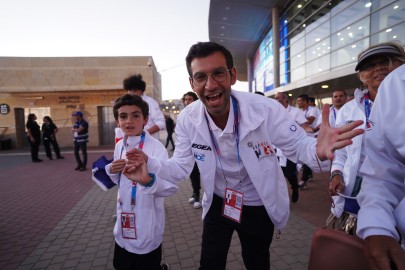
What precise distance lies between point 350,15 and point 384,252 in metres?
15.2

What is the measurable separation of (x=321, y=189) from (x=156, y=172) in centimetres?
513

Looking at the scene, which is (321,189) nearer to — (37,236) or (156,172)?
(156,172)

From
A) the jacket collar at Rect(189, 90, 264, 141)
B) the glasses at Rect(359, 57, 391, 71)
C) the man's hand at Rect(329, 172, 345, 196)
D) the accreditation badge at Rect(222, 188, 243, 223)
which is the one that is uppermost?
the glasses at Rect(359, 57, 391, 71)

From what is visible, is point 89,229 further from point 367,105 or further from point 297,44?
point 297,44

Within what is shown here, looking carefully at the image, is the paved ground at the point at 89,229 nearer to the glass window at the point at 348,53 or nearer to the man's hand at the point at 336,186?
the man's hand at the point at 336,186

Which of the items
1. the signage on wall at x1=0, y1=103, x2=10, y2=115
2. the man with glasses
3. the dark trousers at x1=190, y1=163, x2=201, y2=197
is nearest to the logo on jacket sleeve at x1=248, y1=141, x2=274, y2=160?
the man with glasses

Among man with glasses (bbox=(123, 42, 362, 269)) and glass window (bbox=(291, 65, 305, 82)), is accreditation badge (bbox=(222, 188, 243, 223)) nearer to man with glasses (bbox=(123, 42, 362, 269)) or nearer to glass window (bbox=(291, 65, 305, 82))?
man with glasses (bbox=(123, 42, 362, 269))

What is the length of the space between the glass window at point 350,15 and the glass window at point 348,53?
1.20 m

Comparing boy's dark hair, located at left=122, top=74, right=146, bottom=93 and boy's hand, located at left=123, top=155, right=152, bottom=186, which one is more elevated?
boy's dark hair, located at left=122, top=74, right=146, bottom=93

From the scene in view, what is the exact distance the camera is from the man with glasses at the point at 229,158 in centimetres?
199

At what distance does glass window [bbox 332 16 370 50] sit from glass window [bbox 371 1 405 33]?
17.2 inches

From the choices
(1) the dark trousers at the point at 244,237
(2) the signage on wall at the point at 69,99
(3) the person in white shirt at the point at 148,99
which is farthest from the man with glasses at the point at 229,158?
(2) the signage on wall at the point at 69,99

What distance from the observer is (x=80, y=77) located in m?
17.4

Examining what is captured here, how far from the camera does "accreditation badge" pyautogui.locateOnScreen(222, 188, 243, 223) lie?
2080 millimetres
